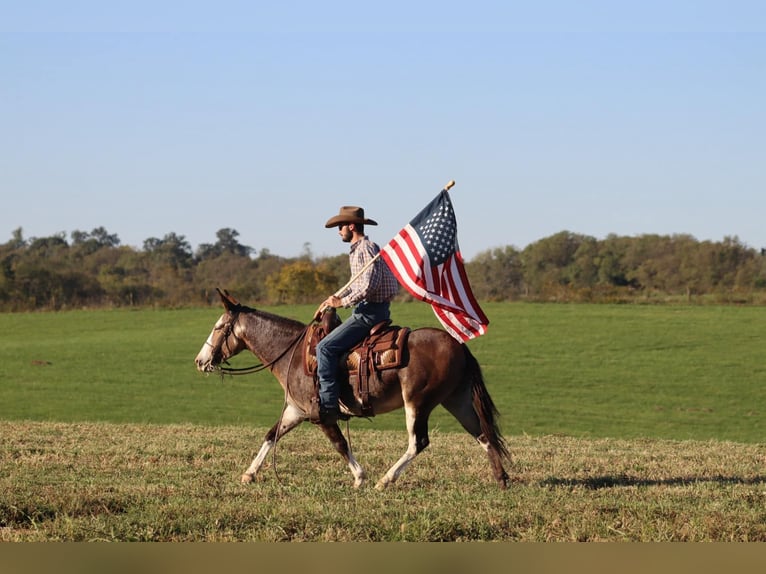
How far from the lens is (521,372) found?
42.7 m

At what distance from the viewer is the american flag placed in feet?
37.2

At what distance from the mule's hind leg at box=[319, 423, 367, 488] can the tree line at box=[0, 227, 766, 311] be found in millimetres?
49195

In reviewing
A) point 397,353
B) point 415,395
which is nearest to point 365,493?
point 415,395

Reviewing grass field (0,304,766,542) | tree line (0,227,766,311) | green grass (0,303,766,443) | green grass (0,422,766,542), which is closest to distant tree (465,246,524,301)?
tree line (0,227,766,311)

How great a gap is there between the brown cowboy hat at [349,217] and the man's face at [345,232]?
9cm

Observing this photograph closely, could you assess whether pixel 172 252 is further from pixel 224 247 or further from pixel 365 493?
pixel 365 493

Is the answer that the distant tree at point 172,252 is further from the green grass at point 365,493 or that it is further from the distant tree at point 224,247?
the green grass at point 365,493

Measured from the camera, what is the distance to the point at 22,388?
38.0m

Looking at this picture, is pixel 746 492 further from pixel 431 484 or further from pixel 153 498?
pixel 153 498

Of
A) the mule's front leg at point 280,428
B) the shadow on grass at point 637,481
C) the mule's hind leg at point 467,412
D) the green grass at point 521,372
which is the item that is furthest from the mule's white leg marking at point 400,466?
the green grass at point 521,372

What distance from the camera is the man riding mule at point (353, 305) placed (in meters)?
11.0

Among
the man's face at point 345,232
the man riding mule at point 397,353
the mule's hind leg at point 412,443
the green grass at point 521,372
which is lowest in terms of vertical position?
the green grass at point 521,372

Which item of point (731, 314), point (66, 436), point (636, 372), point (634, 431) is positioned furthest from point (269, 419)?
point (731, 314)

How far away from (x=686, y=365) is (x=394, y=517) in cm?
3805
